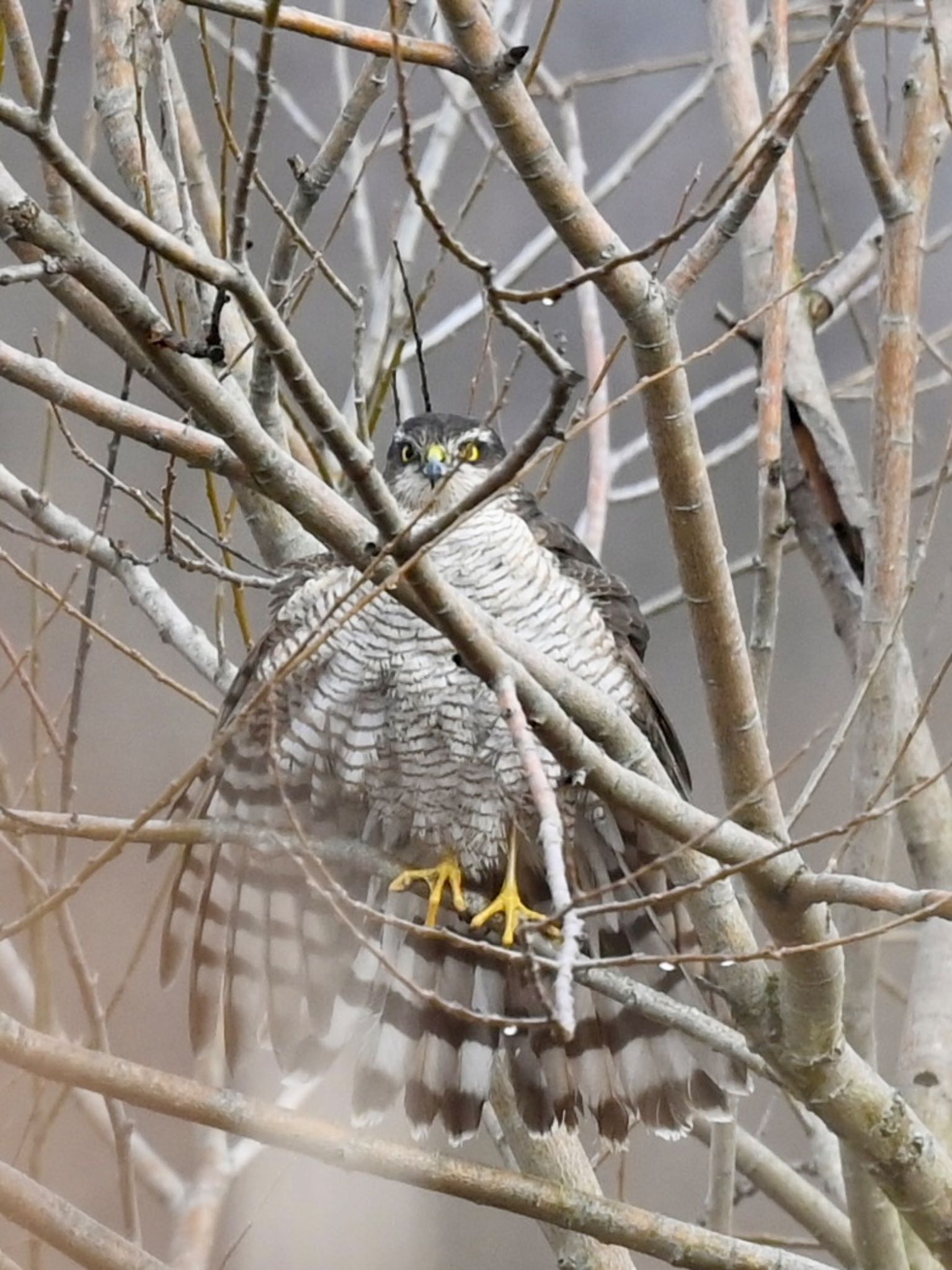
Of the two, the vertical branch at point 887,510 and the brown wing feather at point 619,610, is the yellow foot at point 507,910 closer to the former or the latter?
the brown wing feather at point 619,610

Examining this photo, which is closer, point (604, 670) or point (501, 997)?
point (604, 670)

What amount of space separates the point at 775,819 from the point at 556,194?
2.83 ft

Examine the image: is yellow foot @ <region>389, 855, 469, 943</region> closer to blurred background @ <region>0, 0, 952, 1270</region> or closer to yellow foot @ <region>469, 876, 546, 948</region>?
Answer: yellow foot @ <region>469, 876, 546, 948</region>

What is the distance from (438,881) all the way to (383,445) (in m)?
2.23

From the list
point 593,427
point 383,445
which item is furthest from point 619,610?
point 383,445

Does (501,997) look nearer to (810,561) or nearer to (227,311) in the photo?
(810,561)

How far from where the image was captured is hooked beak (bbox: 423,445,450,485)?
2.96 metres

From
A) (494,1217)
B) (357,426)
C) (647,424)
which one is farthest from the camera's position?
(494,1217)

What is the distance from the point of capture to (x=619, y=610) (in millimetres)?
2787

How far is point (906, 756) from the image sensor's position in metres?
2.80

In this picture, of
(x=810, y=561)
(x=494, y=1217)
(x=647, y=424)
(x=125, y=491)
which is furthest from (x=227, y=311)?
(x=494, y=1217)

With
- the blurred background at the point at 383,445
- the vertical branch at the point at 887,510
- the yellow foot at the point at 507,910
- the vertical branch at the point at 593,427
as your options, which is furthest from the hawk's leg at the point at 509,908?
the blurred background at the point at 383,445

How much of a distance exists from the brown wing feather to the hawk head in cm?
15

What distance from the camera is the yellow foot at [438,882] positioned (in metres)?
2.83
